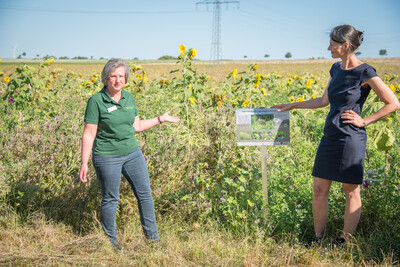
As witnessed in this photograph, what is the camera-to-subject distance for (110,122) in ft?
7.79

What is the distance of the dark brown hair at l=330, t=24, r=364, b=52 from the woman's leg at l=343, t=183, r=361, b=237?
975 mm

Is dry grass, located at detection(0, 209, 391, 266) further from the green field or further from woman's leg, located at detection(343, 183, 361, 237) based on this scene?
woman's leg, located at detection(343, 183, 361, 237)

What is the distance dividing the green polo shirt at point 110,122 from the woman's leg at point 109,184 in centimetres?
6

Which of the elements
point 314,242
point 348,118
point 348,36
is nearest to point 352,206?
point 314,242

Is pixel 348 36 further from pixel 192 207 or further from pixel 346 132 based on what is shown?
pixel 192 207

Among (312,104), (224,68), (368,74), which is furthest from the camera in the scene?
(224,68)

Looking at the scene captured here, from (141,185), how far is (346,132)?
154 centimetres

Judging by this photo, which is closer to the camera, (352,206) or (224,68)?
(352,206)

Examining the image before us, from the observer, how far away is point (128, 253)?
249 cm

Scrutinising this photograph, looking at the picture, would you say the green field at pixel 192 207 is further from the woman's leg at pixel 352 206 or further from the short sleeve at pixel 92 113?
the short sleeve at pixel 92 113

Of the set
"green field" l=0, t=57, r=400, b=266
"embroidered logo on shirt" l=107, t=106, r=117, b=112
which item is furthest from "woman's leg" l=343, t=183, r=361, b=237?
"embroidered logo on shirt" l=107, t=106, r=117, b=112

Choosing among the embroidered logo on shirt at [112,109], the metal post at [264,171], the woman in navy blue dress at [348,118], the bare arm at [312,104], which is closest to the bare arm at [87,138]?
the embroidered logo on shirt at [112,109]

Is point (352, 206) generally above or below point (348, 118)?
below

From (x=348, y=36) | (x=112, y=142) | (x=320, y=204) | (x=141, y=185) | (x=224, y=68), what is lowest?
(x=320, y=204)
